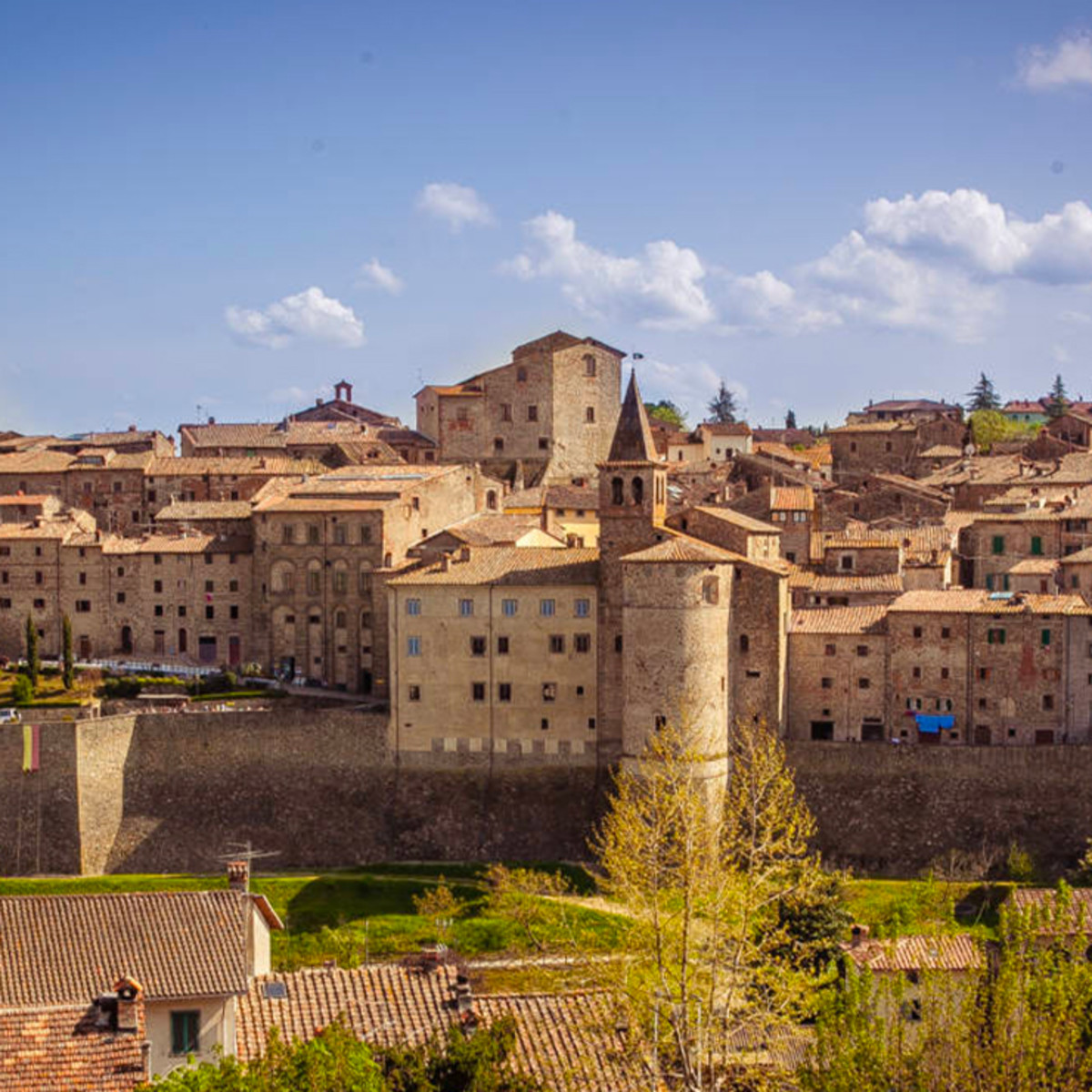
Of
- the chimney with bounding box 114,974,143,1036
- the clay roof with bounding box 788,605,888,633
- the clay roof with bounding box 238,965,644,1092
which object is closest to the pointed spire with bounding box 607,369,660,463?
the clay roof with bounding box 788,605,888,633

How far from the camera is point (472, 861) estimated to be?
2336 inches

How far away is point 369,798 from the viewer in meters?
60.6

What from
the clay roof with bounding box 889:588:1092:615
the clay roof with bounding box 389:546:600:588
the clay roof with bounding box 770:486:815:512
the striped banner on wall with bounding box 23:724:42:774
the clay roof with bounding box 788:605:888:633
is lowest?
the striped banner on wall with bounding box 23:724:42:774

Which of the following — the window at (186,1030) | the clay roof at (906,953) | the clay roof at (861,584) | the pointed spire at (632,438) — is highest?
the pointed spire at (632,438)

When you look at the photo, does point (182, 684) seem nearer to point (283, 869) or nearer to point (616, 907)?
point (283, 869)

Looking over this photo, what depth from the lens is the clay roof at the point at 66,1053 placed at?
26500mm

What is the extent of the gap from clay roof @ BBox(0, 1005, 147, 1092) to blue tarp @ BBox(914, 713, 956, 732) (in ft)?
117

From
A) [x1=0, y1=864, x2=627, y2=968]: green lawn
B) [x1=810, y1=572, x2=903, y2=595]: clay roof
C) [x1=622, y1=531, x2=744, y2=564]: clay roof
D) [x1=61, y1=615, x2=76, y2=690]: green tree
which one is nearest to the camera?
[x1=0, y1=864, x2=627, y2=968]: green lawn

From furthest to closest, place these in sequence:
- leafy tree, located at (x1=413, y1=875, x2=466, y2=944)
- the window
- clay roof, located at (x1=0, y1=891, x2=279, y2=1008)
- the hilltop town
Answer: the hilltop town < leafy tree, located at (x1=413, y1=875, x2=466, y2=944) < clay roof, located at (x1=0, y1=891, x2=279, y2=1008) < the window

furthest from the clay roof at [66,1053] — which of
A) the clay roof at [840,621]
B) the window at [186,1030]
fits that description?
the clay roof at [840,621]

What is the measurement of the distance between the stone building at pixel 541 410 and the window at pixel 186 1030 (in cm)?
5538

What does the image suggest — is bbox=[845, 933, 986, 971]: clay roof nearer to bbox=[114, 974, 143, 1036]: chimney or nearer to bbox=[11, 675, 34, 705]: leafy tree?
bbox=[114, 974, 143, 1036]: chimney

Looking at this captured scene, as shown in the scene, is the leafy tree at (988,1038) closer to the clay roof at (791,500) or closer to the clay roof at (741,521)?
the clay roof at (741,521)

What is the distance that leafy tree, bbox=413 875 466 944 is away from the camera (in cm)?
5253
